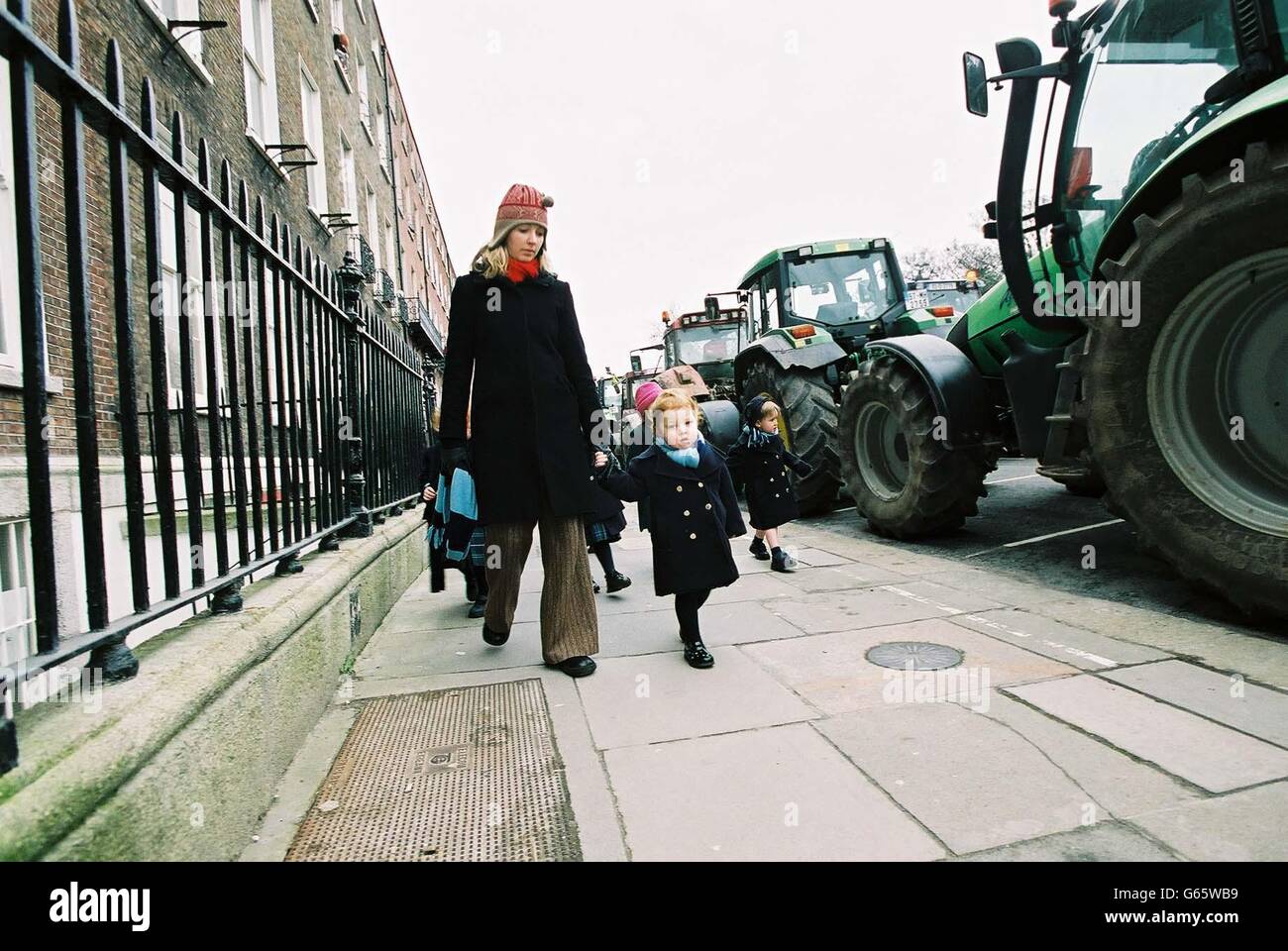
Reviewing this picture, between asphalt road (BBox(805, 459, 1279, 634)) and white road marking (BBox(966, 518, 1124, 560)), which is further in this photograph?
white road marking (BBox(966, 518, 1124, 560))

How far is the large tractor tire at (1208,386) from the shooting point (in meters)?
2.99

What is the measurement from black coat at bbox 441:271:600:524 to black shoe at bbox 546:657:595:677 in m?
0.63

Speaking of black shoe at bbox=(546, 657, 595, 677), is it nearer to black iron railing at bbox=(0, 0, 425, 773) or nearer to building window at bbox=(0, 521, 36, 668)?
black iron railing at bbox=(0, 0, 425, 773)

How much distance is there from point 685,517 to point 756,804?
1.71 meters

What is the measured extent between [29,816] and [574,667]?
2.24m

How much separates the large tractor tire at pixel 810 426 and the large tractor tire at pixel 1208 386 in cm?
368

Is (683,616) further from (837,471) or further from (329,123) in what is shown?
(329,123)

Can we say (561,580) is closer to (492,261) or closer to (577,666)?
(577,666)

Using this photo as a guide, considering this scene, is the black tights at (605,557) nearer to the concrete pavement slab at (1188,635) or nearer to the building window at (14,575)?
the concrete pavement slab at (1188,635)

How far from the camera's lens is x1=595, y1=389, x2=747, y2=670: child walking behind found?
351 centimetres

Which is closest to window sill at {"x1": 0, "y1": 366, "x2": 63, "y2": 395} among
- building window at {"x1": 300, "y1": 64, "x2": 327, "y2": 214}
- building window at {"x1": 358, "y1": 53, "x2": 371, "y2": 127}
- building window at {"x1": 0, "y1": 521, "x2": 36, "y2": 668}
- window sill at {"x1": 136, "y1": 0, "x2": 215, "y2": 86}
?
building window at {"x1": 0, "y1": 521, "x2": 36, "y2": 668}

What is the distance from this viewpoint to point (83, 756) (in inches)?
53.1
